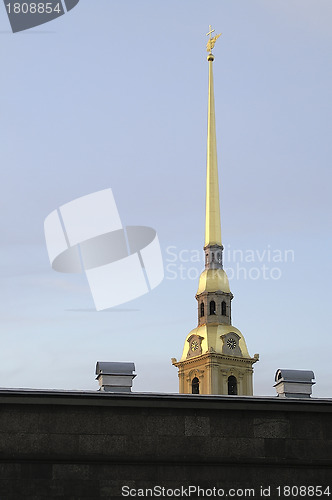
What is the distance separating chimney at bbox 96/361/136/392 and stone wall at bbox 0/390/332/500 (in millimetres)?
930

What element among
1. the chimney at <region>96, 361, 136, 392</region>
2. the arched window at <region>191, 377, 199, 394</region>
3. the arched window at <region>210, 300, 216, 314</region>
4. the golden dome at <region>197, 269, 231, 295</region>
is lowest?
the chimney at <region>96, 361, 136, 392</region>

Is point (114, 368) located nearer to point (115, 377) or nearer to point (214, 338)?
point (115, 377)

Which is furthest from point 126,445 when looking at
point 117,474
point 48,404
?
point 48,404

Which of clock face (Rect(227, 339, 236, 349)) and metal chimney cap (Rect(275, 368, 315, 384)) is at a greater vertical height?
clock face (Rect(227, 339, 236, 349))

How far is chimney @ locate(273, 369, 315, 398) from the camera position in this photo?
2250 centimetres

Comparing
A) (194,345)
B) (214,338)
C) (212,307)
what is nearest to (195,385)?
(194,345)

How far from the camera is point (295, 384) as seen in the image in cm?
2259

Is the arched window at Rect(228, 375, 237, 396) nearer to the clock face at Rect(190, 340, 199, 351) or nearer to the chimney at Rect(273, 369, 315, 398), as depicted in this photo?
the clock face at Rect(190, 340, 199, 351)

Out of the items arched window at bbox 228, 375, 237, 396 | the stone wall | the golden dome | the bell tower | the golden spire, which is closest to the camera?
the stone wall

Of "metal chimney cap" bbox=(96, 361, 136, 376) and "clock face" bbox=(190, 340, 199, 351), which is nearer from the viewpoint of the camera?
"metal chimney cap" bbox=(96, 361, 136, 376)

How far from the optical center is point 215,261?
12231 cm

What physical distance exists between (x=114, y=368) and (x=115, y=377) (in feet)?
0.71

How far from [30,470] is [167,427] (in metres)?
3.26

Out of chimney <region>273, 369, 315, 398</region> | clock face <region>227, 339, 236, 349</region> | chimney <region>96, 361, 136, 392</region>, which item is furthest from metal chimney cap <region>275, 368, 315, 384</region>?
clock face <region>227, 339, 236, 349</region>
